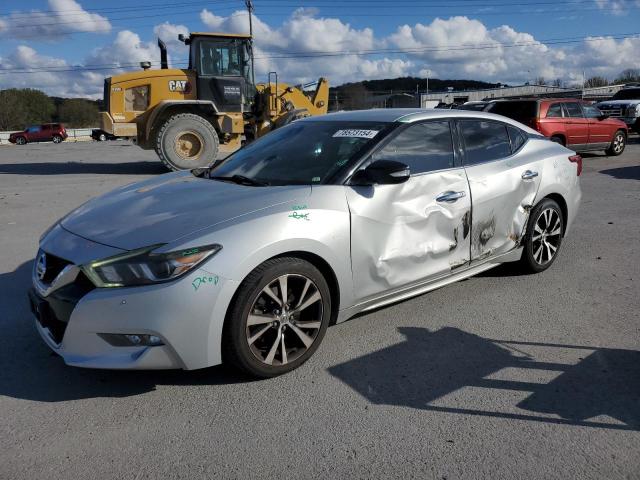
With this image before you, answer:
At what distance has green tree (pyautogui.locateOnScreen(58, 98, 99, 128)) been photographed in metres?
70.1

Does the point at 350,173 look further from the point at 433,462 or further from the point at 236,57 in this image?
the point at 236,57

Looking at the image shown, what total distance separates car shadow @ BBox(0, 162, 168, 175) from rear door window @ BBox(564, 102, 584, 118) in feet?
35.8

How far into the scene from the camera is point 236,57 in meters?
14.1

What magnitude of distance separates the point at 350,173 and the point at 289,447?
5.94 feet

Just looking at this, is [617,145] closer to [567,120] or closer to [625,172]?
[567,120]

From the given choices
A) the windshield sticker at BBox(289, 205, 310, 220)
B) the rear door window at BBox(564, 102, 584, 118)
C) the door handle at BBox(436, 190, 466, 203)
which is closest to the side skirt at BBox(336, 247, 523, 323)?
the door handle at BBox(436, 190, 466, 203)

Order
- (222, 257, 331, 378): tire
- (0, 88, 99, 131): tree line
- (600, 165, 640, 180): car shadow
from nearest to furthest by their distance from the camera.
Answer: (222, 257, 331, 378): tire
(600, 165, 640, 180): car shadow
(0, 88, 99, 131): tree line

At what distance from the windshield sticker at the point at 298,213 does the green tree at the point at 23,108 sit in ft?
229

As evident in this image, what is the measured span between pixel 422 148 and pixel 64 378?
114 inches

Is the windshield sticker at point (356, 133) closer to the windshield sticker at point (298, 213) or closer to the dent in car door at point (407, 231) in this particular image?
the dent in car door at point (407, 231)

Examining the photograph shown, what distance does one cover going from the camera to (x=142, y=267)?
2887mm

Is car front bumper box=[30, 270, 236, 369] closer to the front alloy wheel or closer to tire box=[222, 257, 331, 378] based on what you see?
tire box=[222, 257, 331, 378]

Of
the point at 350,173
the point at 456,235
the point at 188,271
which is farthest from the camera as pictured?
the point at 456,235

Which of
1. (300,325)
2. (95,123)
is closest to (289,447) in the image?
(300,325)
